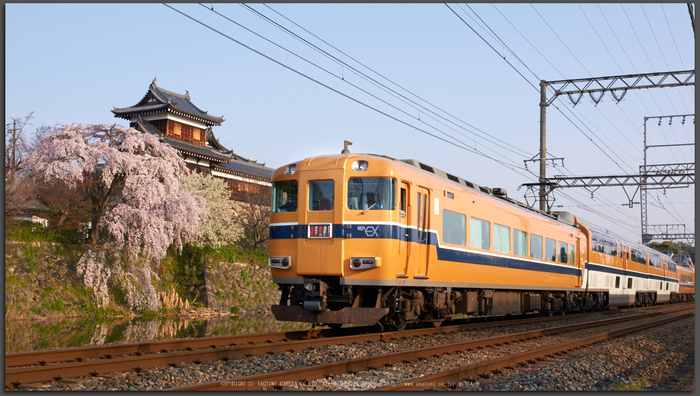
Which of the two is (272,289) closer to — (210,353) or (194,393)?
(210,353)

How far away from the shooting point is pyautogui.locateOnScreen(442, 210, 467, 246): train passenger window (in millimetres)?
11943

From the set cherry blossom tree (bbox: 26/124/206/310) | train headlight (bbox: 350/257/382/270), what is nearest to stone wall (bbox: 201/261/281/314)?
cherry blossom tree (bbox: 26/124/206/310)

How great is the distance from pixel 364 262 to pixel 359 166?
62.6 inches

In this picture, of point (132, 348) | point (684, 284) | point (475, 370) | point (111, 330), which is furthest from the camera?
point (684, 284)

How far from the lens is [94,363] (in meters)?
7.32

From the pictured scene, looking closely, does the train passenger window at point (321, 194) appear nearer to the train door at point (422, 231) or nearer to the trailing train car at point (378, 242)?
the trailing train car at point (378, 242)

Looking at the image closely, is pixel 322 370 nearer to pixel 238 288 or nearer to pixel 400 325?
pixel 400 325

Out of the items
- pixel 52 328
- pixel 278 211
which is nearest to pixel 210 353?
pixel 278 211

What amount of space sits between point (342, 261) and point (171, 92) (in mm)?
34381

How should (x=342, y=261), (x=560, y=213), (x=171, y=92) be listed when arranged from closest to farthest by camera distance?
(x=342, y=261), (x=560, y=213), (x=171, y=92)

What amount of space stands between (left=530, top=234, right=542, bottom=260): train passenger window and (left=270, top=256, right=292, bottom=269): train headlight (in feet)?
25.5

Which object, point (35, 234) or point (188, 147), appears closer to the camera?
point (35, 234)

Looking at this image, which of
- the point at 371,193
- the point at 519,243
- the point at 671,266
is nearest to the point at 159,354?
the point at 371,193

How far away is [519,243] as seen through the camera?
15.5 metres
